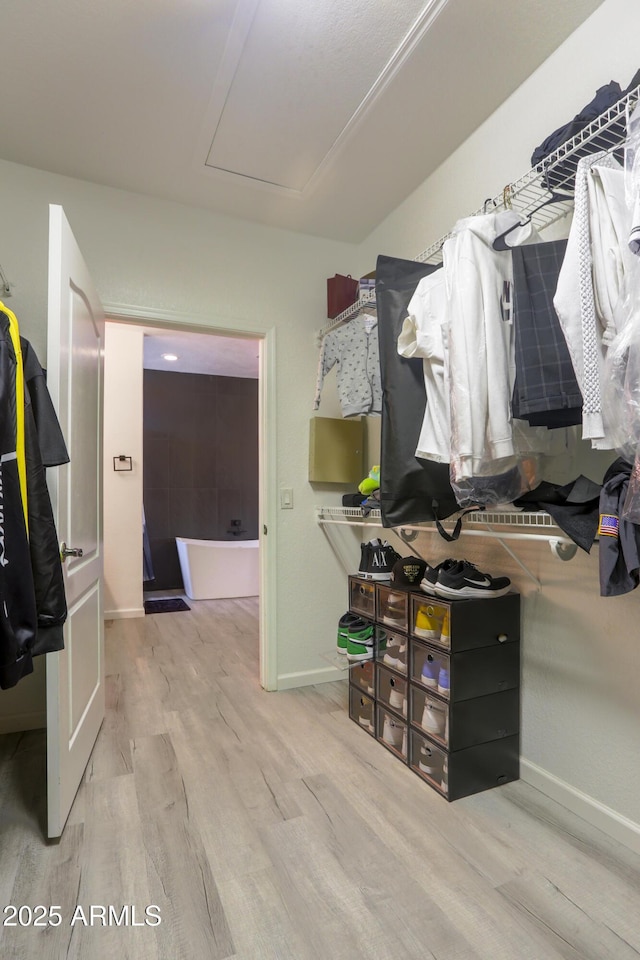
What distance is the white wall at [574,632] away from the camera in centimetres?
149

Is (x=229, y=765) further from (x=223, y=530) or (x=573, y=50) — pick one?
(x=223, y=530)

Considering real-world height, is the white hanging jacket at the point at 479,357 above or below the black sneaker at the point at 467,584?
above

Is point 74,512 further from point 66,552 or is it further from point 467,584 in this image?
point 467,584

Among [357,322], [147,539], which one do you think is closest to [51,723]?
[357,322]

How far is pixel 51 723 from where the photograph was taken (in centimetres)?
150

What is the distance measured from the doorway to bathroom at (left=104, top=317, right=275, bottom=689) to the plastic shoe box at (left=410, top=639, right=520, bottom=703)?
2.91 meters

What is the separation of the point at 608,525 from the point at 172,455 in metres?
5.08

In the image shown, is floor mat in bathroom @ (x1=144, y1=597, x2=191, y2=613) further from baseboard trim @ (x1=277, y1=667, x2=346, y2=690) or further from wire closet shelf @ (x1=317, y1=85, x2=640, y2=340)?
wire closet shelf @ (x1=317, y1=85, x2=640, y2=340)

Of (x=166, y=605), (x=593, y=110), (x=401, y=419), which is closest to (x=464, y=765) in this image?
(x=401, y=419)

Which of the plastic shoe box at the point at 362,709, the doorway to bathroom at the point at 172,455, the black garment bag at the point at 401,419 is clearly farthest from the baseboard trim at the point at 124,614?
the black garment bag at the point at 401,419

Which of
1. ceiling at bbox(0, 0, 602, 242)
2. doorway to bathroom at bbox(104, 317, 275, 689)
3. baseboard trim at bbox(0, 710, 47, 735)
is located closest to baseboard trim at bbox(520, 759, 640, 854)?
baseboard trim at bbox(0, 710, 47, 735)

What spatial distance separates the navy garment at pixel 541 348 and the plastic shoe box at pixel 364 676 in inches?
52.4

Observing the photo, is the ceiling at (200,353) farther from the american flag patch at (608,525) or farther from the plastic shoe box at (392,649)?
the american flag patch at (608,525)

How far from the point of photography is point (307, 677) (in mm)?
2764
